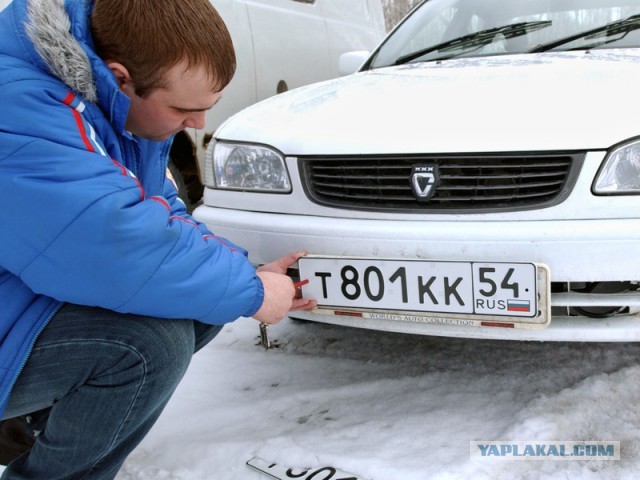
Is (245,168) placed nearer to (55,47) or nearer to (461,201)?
(461,201)

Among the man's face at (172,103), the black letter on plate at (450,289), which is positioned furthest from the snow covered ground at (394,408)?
the man's face at (172,103)

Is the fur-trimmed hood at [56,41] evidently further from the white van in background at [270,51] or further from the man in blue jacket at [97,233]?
the white van in background at [270,51]

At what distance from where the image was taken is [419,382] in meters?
2.15

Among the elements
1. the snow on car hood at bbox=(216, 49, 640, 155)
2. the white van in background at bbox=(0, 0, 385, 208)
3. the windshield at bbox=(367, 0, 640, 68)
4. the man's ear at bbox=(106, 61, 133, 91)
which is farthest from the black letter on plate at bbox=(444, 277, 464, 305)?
the white van in background at bbox=(0, 0, 385, 208)

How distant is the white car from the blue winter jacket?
600 mm

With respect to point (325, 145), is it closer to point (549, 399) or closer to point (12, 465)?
point (549, 399)

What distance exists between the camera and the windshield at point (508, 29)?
8.10 feet

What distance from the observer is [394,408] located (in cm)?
199

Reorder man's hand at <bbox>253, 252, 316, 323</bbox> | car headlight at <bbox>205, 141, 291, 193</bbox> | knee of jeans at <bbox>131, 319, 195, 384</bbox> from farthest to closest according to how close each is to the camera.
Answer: car headlight at <bbox>205, 141, 291, 193</bbox> → man's hand at <bbox>253, 252, 316, 323</bbox> → knee of jeans at <bbox>131, 319, 195, 384</bbox>

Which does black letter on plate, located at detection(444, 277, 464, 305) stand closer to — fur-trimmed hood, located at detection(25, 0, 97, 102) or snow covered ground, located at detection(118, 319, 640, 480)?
snow covered ground, located at detection(118, 319, 640, 480)

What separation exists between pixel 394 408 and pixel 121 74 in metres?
1.28

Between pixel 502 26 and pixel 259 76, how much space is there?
2.02 metres

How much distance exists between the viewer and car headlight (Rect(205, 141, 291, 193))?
6.59 ft

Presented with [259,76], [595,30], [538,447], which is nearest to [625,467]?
[538,447]
